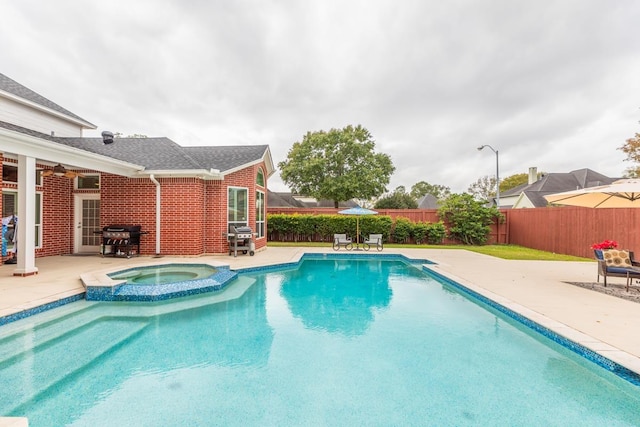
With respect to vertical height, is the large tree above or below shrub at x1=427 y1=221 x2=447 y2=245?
above

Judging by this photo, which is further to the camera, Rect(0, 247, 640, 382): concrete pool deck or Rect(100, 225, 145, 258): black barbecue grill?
Rect(100, 225, 145, 258): black barbecue grill

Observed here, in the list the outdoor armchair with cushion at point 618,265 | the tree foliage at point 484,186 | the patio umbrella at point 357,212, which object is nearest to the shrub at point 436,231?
the patio umbrella at point 357,212

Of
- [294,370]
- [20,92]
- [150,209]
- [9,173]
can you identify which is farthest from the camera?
[150,209]

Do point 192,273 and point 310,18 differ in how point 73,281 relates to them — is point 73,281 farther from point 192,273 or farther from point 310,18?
point 310,18

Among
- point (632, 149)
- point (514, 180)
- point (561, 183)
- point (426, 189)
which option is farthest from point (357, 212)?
point (426, 189)

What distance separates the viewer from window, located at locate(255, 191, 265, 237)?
1298 cm

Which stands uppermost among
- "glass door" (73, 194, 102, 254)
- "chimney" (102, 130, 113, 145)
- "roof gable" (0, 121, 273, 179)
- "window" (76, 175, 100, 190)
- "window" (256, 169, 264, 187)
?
"chimney" (102, 130, 113, 145)

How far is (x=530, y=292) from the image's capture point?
6164 mm

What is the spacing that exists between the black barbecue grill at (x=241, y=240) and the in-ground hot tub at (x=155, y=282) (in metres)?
2.37

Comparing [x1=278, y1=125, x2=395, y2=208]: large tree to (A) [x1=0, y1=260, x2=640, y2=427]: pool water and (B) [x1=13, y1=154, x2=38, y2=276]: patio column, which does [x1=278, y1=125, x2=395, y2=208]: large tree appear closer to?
(B) [x1=13, y1=154, x2=38, y2=276]: patio column

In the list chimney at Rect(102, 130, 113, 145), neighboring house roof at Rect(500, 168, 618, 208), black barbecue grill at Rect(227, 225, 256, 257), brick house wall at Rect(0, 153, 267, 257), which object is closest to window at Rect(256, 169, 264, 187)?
black barbecue grill at Rect(227, 225, 256, 257)

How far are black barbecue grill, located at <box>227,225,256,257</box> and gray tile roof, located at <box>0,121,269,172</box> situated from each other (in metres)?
2.48

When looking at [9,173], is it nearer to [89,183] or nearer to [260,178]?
[89,183]

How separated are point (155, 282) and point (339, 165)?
2594cm
